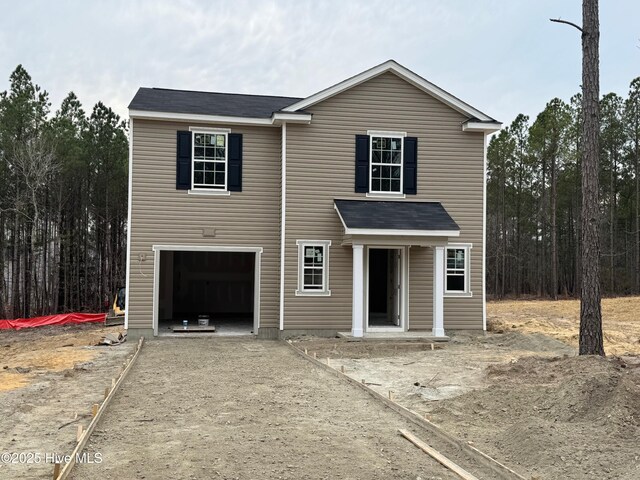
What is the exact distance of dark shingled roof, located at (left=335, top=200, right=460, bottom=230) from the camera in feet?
47.9

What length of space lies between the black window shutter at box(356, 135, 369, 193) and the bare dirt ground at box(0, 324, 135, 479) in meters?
7.07

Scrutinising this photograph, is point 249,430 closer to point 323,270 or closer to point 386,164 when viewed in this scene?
point 323,270

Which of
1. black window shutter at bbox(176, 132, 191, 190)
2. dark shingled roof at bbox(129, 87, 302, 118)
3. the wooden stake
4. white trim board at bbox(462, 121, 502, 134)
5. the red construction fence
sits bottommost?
the red construction fence

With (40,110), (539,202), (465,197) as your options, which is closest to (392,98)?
(465,197)

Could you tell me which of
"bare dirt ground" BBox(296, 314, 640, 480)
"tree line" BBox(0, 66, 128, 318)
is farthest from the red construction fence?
"bare dirt ground" BBox(296, 314, 640, 480)

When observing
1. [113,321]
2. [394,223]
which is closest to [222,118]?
[394,223]

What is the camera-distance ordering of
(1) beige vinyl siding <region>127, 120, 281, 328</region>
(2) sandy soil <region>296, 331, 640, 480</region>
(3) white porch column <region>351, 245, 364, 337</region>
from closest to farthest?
(2) sandy soil <region>296, 331, 640, 480</region>
(3) white porch column <region>351, 245, 364, 337</region>
(1) beige vinyl siding <region>127, 120, 281, 328</region>

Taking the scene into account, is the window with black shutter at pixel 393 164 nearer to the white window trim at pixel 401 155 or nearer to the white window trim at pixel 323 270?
the white window trim at pixel 401 155

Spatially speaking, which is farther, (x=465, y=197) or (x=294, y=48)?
(x=294, y=48)

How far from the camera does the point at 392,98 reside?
1611 centimetres

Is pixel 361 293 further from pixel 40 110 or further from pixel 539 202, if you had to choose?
pixel 539 202

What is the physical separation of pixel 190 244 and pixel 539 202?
1135 inches

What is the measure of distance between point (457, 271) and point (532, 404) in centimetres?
914

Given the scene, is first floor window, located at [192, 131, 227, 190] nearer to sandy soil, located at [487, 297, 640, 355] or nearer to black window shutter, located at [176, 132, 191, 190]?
black window shutter, located at [176, 132, 191, 190]
